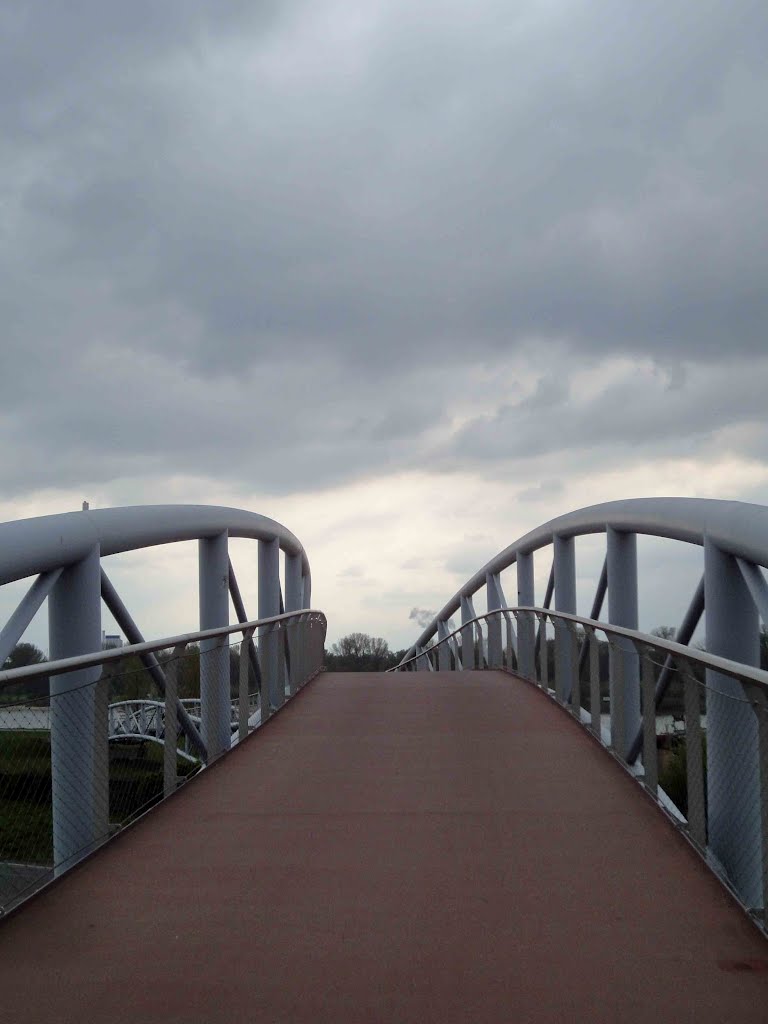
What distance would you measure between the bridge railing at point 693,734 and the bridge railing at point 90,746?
2765 mm

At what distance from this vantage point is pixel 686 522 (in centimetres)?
810

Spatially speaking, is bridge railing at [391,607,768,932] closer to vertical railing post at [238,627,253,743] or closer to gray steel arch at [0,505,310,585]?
vertical railing post at [238,627,253,743]

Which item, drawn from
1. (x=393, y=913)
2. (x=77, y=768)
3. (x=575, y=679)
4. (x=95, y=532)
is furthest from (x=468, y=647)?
(x=393, y=913)

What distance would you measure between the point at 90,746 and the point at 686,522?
178 inches

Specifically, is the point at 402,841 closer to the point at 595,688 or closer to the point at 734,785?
the point at 734,785

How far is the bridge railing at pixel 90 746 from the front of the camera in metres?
4.78

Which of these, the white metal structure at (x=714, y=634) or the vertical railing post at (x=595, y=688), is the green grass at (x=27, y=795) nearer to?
the white metal structure at (x=714, y=634)

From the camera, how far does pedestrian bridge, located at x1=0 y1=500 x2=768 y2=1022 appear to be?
3.75m

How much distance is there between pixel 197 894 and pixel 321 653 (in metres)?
12.0

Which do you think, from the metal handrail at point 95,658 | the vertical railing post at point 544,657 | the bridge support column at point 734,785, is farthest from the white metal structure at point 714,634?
the metal handrail at point 95,658

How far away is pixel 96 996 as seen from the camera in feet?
12.1

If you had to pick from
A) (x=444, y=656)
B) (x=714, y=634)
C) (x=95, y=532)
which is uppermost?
(x=95, y=532)

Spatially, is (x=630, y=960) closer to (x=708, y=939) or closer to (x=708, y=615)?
(x=708, y=939)

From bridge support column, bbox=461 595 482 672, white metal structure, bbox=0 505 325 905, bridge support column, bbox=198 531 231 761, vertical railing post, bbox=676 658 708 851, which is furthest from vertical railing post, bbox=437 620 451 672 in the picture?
vertical railing post, bbox=676 658 708 851
